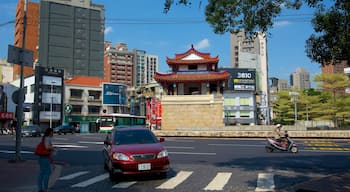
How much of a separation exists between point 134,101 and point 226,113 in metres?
30.2

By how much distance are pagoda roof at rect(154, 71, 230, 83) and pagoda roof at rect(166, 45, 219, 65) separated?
1573 mm

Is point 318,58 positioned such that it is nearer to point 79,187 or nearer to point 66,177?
point 79,187

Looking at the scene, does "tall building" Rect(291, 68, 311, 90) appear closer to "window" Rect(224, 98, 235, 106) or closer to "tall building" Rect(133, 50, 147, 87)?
"tall building" Rect(133, 50, 147, 87)

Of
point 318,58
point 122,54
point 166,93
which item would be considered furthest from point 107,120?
point 122,54

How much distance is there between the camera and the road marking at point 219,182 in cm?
827

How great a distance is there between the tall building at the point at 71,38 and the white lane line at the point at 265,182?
98.0 meters

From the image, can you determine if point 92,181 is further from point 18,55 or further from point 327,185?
point 18,55

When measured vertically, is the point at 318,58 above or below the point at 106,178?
above

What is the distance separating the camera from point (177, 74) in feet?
146

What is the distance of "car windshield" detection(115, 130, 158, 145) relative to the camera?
9.93 metres

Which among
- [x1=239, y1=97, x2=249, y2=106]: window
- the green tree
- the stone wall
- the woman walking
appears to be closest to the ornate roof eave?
the stone wall

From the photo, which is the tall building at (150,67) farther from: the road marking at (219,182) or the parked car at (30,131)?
the road marking at (219,182)

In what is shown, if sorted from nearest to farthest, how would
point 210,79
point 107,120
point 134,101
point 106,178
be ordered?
1. point 106,178
2. point 210,79
3. point 107,120
4. point 134,101

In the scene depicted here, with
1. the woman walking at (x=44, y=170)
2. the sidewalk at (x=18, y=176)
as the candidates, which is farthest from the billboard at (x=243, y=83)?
the woman walking at (x=44, y=170)
